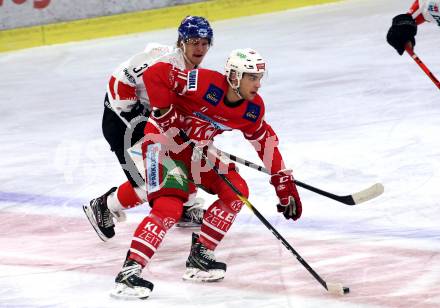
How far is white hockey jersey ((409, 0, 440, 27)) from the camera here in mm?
5366

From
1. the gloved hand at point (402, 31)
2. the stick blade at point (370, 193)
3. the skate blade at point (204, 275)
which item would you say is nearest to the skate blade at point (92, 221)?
the skate blade at point (204, 275)

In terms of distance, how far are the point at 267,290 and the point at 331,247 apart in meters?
0.62

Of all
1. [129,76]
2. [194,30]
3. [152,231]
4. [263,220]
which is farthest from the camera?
[129,76]

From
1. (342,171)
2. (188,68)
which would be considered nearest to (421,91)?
(342,171)

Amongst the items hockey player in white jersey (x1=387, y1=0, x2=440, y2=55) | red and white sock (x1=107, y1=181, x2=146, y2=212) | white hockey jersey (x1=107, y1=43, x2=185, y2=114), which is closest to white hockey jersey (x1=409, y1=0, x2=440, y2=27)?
hockey player in white jersey (x1=387, y1=0, x2=440, y2=55)

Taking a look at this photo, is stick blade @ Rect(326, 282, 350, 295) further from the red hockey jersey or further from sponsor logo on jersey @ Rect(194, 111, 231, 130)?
sponsor logo on jersey @ Rect(194, 111, 231, 130)

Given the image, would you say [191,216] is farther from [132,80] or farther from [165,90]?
[165,90]

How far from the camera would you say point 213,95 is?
4289mm

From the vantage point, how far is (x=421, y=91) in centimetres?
707

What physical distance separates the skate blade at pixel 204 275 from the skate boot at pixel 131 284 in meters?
0.26

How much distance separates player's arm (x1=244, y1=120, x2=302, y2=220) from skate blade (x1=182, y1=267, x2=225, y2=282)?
0.38 m

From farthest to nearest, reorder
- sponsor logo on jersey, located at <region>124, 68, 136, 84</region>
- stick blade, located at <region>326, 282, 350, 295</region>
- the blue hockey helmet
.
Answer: sponsor logo on jersey, located at <region>124, 68, 136, 84</region>, the blue hockey helmet, stick blade, located at <region>326, 282, 350, 295</region>

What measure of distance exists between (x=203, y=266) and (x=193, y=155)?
487 millimetres

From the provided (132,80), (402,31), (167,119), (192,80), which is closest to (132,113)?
(132,80)
